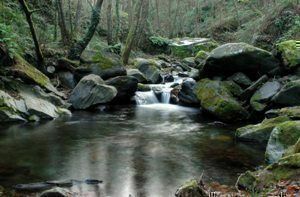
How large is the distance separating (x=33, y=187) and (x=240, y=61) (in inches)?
432

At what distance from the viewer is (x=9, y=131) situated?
Answer: 13039 millimetres

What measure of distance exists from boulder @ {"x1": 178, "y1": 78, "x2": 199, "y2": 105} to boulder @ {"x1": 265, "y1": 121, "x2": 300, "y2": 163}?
8951 millimetres

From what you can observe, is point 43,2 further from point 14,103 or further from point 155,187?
point 155,187

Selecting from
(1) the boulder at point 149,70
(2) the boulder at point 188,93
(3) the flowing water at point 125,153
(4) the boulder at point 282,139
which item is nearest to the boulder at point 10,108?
(3) the flowing water at point 125,153

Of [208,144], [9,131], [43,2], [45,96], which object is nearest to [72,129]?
[9,131]

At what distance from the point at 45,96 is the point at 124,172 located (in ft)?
27.5

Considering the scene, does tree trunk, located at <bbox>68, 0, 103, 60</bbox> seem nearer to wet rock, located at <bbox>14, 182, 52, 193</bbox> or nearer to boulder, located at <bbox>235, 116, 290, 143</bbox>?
boulder, located at <bbox>235, 116, 290, 143</bbox>

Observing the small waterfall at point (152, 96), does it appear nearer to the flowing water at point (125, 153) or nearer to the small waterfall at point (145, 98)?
the small waterfall at point (145, 98)

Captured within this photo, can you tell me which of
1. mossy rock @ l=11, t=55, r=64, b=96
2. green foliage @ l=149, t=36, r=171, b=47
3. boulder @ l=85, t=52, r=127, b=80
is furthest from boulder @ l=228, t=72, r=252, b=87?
green foliage @ l=149, t=36, r=171, b=47

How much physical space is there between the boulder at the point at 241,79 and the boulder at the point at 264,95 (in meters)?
1.26

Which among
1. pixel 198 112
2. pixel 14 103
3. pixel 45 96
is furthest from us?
pixel 198 112

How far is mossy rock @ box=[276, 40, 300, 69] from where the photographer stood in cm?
1523

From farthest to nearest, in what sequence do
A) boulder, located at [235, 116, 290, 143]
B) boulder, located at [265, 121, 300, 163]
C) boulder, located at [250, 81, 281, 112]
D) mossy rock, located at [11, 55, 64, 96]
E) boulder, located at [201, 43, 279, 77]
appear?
mossy rock, located at [11, 55, 64, 96]
boulder, located at [201, 43, 279, 77]
boulder, located at [250, 81, 281, 112]
boulder, located at [235, 116, 290, 143]
boulder, located at [265, 121, 300, 163]

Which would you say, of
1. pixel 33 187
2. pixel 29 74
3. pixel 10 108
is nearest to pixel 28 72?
pixel 29 74
